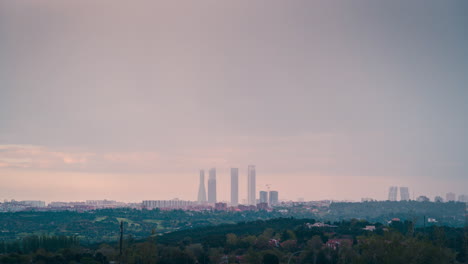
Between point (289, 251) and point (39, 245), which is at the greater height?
point (39, 245)

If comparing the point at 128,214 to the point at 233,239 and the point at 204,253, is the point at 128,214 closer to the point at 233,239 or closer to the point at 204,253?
the point at 233,239

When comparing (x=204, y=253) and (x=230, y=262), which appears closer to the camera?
(x=230, y=262)

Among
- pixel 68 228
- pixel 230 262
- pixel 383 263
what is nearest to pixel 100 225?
pixel 68 228

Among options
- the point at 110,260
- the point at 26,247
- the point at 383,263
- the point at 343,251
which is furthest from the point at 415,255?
the point at 26,247

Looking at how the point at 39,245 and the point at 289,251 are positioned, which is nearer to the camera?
the point at 289,251

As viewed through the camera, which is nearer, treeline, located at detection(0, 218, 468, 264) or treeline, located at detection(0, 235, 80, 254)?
treeline, located at detection(0, 218, 468, 264)

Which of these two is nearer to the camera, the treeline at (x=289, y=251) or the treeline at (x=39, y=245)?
the treeline at (x=289, y=251)

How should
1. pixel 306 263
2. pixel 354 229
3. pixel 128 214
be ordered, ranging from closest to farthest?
pixel 306 263
pixel 354 229
pixel 128 214

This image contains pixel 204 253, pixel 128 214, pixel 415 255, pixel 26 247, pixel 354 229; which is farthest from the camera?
pixel 128 214

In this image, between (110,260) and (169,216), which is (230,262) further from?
(169,216)
